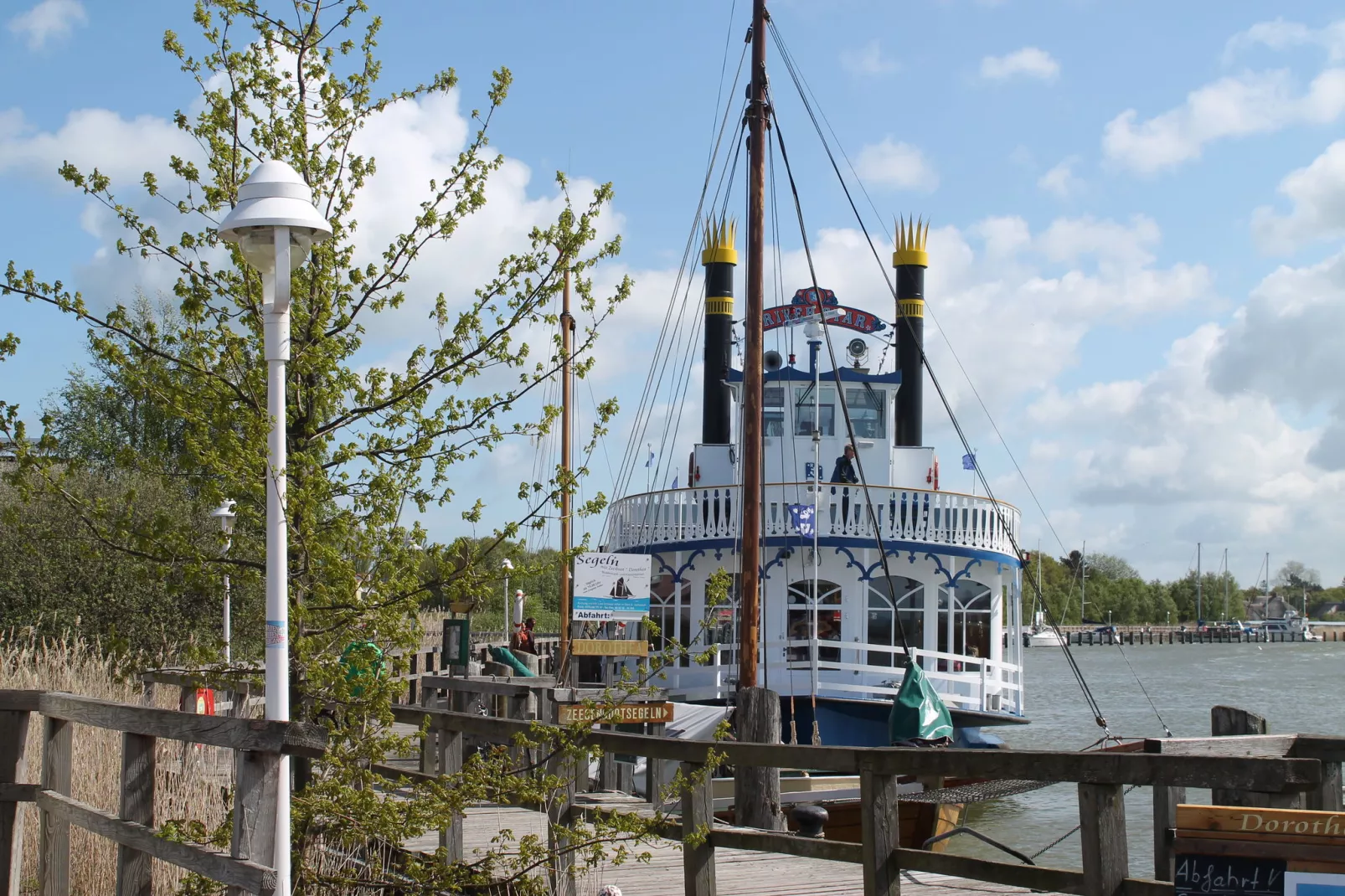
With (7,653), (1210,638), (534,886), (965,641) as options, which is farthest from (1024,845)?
(1210,638)

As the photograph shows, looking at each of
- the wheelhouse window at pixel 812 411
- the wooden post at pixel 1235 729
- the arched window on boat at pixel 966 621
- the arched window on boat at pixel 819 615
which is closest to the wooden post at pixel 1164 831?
the wooden post at pixel 1235 729

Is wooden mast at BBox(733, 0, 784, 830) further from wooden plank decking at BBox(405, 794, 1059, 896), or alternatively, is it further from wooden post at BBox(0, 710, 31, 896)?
wooden post at BBox(0, 710, 31, 896)

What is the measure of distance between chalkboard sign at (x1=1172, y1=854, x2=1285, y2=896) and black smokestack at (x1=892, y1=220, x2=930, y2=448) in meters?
18.8

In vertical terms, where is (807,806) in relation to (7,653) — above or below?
Answer: below

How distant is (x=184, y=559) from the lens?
5.81 metres

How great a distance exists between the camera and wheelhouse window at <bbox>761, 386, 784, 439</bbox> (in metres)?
22.1

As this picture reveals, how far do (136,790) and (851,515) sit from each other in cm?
1442

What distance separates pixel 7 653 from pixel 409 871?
8937mm

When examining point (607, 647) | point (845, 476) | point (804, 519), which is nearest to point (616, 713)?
point (607, 647)

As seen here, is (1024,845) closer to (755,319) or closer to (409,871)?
(755,319)

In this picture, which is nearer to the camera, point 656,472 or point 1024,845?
point 1024,845

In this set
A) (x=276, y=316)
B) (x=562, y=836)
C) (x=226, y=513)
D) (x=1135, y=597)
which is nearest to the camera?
(x=276, y=316)

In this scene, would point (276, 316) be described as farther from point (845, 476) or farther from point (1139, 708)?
point (1139, 708)

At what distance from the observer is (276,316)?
519 centimetres
